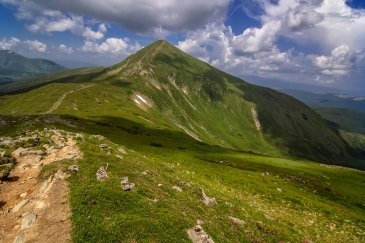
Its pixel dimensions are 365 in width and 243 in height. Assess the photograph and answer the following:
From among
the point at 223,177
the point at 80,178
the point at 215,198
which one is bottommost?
the point at 223,177

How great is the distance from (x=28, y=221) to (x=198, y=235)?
38.5ft

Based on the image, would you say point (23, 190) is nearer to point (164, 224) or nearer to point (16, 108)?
point (164, 224)

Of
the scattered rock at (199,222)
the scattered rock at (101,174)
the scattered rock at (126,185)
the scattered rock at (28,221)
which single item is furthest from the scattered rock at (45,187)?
the scattered rock at (199,222)

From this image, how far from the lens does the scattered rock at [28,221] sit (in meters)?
23.0

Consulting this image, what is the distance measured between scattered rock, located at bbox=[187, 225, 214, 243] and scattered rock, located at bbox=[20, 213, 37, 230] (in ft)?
35.2

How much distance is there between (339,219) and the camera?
46.4 metres

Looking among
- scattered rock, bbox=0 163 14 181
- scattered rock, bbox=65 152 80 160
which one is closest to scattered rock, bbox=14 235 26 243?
scattered rock, bbox=0 163 14 181

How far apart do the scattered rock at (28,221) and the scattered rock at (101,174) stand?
5708 millimetres

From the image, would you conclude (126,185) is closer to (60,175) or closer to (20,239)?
(60,175)

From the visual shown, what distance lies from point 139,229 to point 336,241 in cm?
2405

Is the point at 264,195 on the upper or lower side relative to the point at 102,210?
lower

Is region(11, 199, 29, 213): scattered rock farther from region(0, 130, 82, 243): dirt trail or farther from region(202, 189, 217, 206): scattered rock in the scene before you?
region(202, 189, 217, 206): scattered rock

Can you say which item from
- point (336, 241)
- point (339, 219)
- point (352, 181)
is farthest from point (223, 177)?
point (352, 181)

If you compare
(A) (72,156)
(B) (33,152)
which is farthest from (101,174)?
(B) (33,152)
